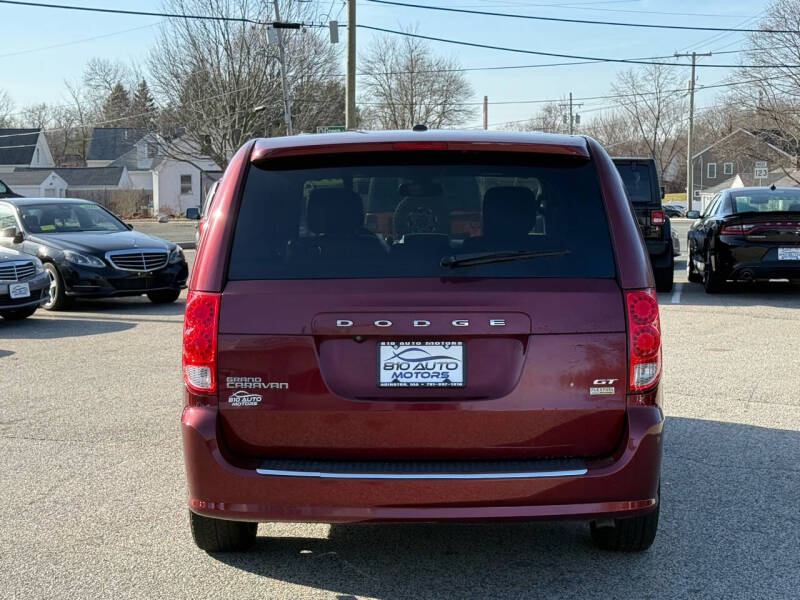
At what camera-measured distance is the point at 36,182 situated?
7388cm

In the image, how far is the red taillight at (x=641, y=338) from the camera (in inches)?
143

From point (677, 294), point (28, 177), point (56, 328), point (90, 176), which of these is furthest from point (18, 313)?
point (90, 176)

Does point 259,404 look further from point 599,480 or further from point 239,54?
point 239,54

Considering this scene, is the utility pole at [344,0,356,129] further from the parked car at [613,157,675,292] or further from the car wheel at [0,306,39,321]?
the car wheel at [0,306,39,321]

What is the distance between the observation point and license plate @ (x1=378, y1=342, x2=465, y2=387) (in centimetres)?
358

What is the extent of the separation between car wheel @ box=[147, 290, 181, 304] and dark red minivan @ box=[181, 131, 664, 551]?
11.0 meters

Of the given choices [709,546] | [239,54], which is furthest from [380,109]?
[709,546]

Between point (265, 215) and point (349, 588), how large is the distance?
4.92 feet

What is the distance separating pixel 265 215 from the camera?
378cm

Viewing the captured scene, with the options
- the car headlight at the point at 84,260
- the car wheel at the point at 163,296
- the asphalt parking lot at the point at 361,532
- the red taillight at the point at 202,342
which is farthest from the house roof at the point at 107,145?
the red taillight at the point at 202,342

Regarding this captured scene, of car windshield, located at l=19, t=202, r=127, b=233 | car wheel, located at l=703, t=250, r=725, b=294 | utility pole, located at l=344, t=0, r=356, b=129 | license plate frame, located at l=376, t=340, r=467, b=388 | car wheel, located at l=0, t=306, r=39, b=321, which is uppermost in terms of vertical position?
utility pole, located at l=344, t=0, r=356, b=129

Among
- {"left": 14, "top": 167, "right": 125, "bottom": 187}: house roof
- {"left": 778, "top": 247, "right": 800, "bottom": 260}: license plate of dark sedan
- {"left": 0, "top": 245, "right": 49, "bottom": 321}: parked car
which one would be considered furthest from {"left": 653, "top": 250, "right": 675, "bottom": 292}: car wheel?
{"left": 14, "top": 167, "right": 125, "bottom": 187}: house roof

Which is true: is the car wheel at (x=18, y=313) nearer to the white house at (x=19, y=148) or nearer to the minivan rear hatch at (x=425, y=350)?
the minivan rear hatch at (x=425, y=350)

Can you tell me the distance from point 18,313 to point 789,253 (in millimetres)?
10236
